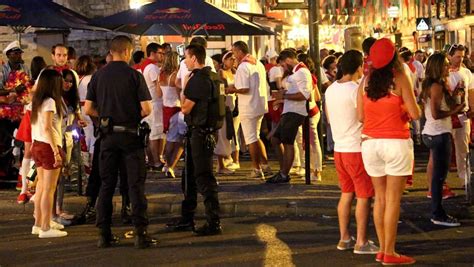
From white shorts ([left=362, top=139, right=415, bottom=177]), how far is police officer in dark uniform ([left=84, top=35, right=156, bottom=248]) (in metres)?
2.49

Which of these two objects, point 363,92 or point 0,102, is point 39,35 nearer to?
point 0,102

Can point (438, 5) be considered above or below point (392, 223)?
above

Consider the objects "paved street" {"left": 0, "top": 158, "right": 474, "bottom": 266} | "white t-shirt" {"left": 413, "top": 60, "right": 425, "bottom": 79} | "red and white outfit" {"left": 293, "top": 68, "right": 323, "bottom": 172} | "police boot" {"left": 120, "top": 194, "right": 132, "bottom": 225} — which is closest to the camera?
"paved street" {"left": 0, "top": 158, "right": 474, "bottom": 266}

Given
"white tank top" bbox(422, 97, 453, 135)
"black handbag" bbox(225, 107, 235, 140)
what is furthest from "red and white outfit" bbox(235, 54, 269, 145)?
"white tank top" bbox(422, 97, 453, 135)

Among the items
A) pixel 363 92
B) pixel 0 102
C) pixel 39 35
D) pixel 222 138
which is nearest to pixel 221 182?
pixel 222 138

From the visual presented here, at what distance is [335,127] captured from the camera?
8.77 m

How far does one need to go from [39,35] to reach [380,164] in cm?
1630

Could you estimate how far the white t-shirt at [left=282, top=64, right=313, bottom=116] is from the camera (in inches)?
501

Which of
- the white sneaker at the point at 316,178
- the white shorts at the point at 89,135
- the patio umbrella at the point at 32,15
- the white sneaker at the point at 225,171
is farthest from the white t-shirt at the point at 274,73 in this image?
the white shorts at the point at 89,135

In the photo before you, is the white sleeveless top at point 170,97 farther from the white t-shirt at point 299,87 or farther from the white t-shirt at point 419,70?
the white t-shirt at point 419,70

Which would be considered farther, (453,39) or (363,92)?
(453,39)

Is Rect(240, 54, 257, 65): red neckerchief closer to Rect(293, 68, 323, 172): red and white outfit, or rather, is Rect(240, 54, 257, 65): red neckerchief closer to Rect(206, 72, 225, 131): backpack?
Rect(293, 68, 323, 172): red and white outfit

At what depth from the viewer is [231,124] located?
13914 mm

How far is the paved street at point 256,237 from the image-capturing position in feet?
28.6
